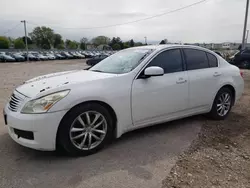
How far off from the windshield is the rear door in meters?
0.85

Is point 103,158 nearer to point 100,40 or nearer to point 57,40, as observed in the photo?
point 57,40

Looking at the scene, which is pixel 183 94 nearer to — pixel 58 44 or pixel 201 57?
pixel 201 57

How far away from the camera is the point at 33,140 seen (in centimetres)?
286

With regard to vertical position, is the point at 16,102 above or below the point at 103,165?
above

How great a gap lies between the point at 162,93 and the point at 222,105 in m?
1.68

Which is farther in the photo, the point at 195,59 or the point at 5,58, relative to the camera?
the point at 5,58

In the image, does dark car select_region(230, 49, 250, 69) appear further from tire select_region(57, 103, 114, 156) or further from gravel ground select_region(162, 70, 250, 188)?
tire select_region(57, 103, 114, 156)

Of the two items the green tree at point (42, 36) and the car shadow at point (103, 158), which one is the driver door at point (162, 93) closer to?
the car shadow at point (103, 158)

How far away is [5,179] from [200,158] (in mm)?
2449

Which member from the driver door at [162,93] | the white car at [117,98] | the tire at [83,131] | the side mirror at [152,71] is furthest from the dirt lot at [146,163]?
the side mirror at [152,71]

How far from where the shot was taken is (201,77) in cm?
414

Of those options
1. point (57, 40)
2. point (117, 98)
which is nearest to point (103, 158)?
point (117, 98)

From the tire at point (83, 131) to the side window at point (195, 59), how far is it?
1.86m

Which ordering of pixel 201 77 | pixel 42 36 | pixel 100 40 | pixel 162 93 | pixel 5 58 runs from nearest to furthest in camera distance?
pixel 162 93, pixel 201 77, pixel 5 58, pixel 42 36, pixel 100 40
